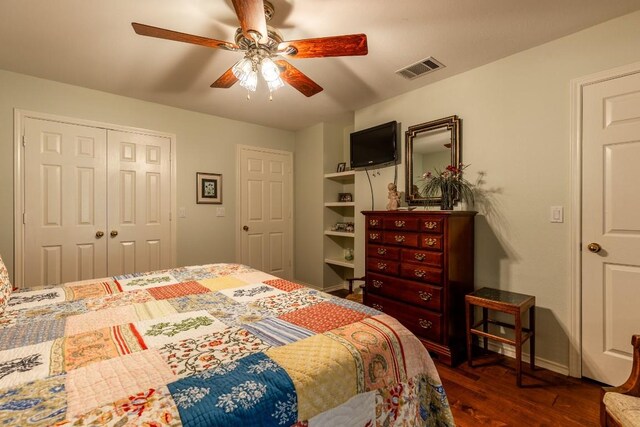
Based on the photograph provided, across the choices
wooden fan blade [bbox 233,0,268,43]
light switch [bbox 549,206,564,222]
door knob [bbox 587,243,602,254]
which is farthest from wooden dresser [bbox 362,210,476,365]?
wooden fan blade [bbox 233,0,268,43]

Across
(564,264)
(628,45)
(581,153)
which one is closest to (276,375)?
(564,264)

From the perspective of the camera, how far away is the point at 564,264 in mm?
2107

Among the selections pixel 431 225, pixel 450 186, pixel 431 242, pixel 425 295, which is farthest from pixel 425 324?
pixel 450 186

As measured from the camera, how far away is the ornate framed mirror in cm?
267

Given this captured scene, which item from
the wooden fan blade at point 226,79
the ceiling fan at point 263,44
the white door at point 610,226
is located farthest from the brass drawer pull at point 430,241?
the wooden fan blade at point 226,79

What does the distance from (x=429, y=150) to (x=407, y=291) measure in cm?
134

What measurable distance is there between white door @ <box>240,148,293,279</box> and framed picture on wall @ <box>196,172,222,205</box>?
1.02 ft

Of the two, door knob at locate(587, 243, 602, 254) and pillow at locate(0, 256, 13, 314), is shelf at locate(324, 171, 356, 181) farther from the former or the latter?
pillow at locate(0, 256, 13, 314)

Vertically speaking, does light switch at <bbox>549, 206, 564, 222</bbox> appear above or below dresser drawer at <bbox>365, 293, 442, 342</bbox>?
above

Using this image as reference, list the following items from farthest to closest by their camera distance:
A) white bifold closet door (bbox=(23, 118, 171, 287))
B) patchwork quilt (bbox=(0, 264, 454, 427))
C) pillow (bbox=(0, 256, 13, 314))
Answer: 1. white bifold closet door (bbox=(23, 118, 171, 287))
2. pillow (bbox=(0, 256, 13, 314))
3. patchwork quilt (bbox=(0, 264, 454, 427))

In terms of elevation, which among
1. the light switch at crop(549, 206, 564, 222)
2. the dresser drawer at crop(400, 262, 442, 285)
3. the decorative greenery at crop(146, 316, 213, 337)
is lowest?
the dresser drawer at crop(400, 262, 442, 285)

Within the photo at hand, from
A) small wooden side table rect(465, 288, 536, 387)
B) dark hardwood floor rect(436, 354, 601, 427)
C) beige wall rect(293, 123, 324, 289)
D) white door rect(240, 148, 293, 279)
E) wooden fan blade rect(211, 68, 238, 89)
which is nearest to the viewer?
dark hardwood floor rect(436, 354, 601, 427)

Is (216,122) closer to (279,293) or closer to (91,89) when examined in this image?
(91,89)

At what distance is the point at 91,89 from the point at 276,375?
3.50 metres
